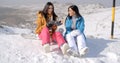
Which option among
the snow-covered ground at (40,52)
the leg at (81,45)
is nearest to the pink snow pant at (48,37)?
the snow-covered ground at (40,52)

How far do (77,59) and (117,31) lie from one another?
5.87 metres

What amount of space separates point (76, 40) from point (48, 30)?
70 centimetres

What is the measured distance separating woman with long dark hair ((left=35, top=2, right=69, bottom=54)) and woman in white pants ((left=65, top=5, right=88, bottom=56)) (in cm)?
21

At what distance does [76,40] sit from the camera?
24.1ft

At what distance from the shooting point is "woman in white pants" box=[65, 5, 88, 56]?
6.89 m

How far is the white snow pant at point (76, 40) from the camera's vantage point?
697 cm

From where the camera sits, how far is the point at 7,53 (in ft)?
22.3

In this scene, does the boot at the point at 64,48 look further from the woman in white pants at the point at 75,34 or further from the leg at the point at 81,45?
the leg at the point at 81,45

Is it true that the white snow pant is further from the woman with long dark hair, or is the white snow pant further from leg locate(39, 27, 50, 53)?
leg locate(39, 27, 50, 53)

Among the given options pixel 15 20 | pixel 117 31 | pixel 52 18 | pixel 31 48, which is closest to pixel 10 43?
pixel 31 48

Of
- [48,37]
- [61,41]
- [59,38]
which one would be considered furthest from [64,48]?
[48,37]

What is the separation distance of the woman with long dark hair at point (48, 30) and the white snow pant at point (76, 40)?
0.22m

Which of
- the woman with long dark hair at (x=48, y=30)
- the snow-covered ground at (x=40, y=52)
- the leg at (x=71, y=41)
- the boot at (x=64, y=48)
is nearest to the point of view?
the snow-covered ground at (x=40, y=52)

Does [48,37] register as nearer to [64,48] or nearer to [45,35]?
[45,35]
